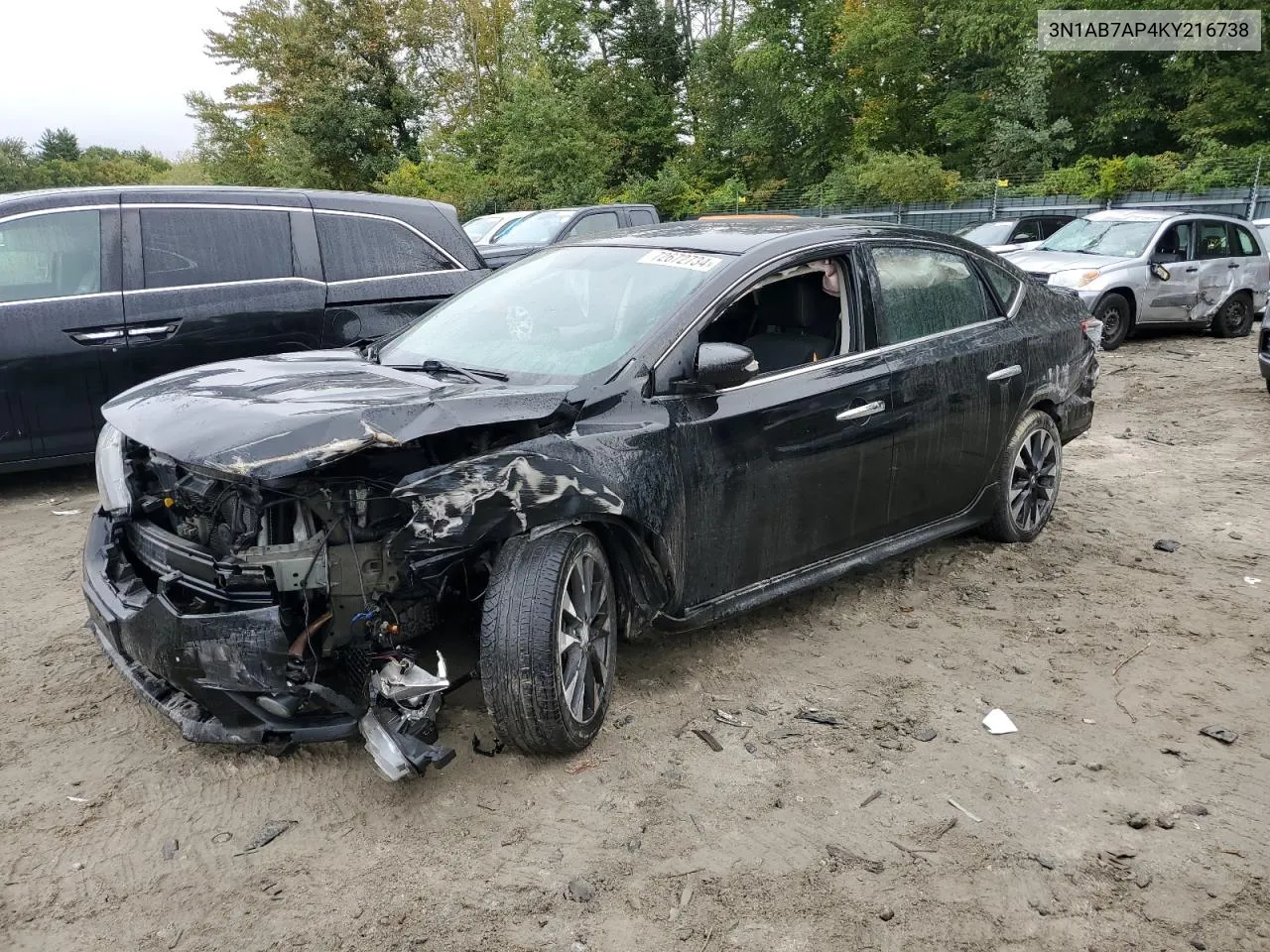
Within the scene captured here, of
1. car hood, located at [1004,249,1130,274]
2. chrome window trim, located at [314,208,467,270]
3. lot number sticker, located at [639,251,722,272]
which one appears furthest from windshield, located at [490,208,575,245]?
lot number sticker, located at [639,251,722,272]

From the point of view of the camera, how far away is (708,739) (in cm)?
343

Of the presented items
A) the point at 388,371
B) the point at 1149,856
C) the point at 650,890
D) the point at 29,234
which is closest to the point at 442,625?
the point at 388,371

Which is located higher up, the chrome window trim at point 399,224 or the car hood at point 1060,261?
the chrome window trim at point 399,224

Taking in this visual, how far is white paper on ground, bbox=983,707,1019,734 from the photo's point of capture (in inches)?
139

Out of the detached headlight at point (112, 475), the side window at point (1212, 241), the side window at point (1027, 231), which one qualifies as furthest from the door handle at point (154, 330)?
the side window at point (1027, 231)

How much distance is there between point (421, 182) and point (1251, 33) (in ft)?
78.3

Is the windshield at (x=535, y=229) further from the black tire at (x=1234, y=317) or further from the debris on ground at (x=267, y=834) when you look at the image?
the debris on ground at (x=267, y=834)

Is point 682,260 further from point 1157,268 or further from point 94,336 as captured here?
point 1157,268

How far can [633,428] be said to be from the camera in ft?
11.0

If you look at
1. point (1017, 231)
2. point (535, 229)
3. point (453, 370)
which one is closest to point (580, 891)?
point (453, 370)

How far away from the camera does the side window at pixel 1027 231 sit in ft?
52.0

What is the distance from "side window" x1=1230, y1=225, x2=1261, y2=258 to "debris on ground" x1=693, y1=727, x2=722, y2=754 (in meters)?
12.0

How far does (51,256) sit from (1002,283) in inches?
210

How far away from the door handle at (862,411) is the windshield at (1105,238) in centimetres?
906
